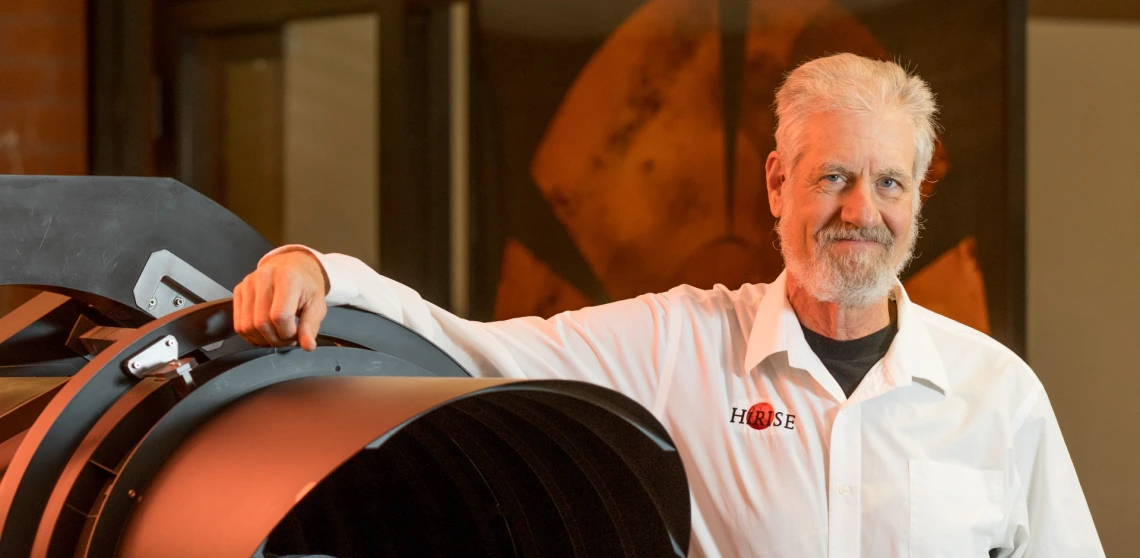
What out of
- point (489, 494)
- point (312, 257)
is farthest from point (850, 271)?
point (312, 257)

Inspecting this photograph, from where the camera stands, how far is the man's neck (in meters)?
1.48

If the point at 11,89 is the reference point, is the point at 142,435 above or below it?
below

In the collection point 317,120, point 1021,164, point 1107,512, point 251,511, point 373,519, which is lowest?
point 1107,512

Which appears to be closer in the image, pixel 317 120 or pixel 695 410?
pixel 695 410

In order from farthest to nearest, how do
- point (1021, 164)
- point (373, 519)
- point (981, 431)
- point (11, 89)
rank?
point (11, 89) → point (1021, 164) → point (981, 431) → point (373, 519)

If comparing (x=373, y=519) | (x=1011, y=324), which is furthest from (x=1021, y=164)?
(x=373, y=519)

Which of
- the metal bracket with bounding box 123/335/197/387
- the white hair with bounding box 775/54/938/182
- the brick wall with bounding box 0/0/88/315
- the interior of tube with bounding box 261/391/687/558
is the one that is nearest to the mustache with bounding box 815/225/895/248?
the white hair with bounding box 775/54/938/182

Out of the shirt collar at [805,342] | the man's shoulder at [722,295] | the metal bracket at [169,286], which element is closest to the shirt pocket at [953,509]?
the shirt collar at [805,342]

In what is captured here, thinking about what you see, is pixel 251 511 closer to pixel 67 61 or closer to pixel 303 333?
pixel 303 333

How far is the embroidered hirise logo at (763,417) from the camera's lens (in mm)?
1418

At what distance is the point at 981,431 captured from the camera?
139 centimetres

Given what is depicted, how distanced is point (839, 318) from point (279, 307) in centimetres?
82

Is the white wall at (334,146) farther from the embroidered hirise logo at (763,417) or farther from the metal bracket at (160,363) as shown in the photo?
the metal bracket at (160,363)

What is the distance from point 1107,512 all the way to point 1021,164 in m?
0.78
